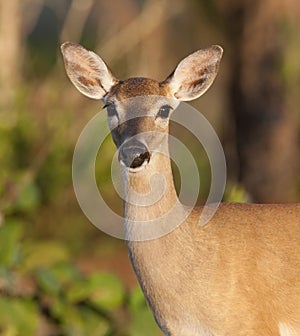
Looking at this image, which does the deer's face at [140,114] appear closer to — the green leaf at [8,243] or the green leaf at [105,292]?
the green leaf at [8,243]

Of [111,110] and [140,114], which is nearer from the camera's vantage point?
[140,114]

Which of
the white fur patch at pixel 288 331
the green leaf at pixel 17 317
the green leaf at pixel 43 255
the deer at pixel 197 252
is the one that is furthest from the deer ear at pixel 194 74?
the green leaf at pixel 43 255

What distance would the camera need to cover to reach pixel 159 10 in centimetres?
1303

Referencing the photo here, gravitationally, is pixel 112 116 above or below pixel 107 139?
above

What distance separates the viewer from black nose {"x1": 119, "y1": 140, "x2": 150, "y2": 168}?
5.51 meters

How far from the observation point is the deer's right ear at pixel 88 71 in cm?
625

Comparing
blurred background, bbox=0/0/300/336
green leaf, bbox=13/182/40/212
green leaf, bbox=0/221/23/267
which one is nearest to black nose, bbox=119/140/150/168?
green leaf, bbox=0/221/23/267

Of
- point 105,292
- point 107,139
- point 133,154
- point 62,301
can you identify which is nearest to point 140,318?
point 105,292

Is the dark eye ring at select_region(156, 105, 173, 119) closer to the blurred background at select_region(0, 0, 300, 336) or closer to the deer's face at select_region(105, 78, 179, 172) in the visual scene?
the deer's face at select_region(105, 78, 179, 172)

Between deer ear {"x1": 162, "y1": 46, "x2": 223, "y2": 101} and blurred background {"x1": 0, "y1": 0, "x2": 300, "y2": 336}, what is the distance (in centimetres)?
212

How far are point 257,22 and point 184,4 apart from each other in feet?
6.81

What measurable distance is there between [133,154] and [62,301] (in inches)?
113

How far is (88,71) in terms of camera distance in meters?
6.32

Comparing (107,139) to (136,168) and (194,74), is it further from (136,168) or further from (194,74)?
(136,168)
